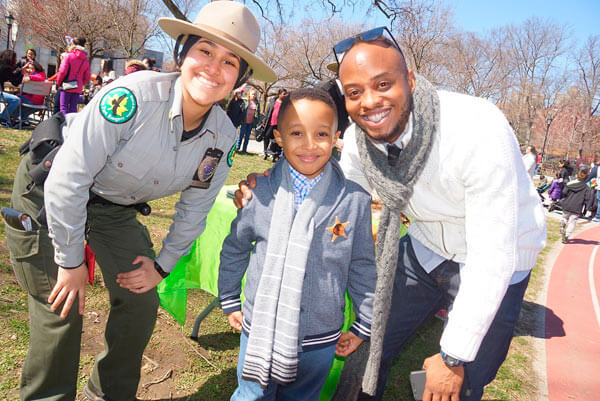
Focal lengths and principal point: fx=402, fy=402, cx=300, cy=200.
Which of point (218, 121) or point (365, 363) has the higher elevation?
point (218, 121)

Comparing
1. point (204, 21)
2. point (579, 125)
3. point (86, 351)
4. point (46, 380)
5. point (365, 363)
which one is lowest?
point (86, 351)

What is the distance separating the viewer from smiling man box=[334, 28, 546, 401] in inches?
65.2

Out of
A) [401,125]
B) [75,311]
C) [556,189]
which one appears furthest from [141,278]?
[556,189]

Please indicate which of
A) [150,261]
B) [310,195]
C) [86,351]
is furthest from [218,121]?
[86,351]

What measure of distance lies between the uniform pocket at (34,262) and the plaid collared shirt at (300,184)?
1.26 meters

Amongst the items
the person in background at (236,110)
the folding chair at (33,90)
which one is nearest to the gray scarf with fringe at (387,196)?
the person in background at (236,110)

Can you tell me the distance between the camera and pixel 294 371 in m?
1.82

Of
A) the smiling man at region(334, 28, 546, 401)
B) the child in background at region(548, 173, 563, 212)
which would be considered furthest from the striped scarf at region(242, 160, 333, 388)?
the child in background at region(548, 173, 563, 212)

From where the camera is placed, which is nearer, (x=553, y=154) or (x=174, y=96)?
(x=174, y=96)

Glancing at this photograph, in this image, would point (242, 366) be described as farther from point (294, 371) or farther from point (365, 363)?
point (365, 363)

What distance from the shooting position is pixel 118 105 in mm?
1770

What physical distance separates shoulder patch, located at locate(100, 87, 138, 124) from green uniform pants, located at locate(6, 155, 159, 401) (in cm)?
63

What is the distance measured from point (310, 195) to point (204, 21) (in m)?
0.99

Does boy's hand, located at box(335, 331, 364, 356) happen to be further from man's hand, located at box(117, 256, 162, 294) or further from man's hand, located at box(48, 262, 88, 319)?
man's hand, located at box(48, 262, 88, 319)
